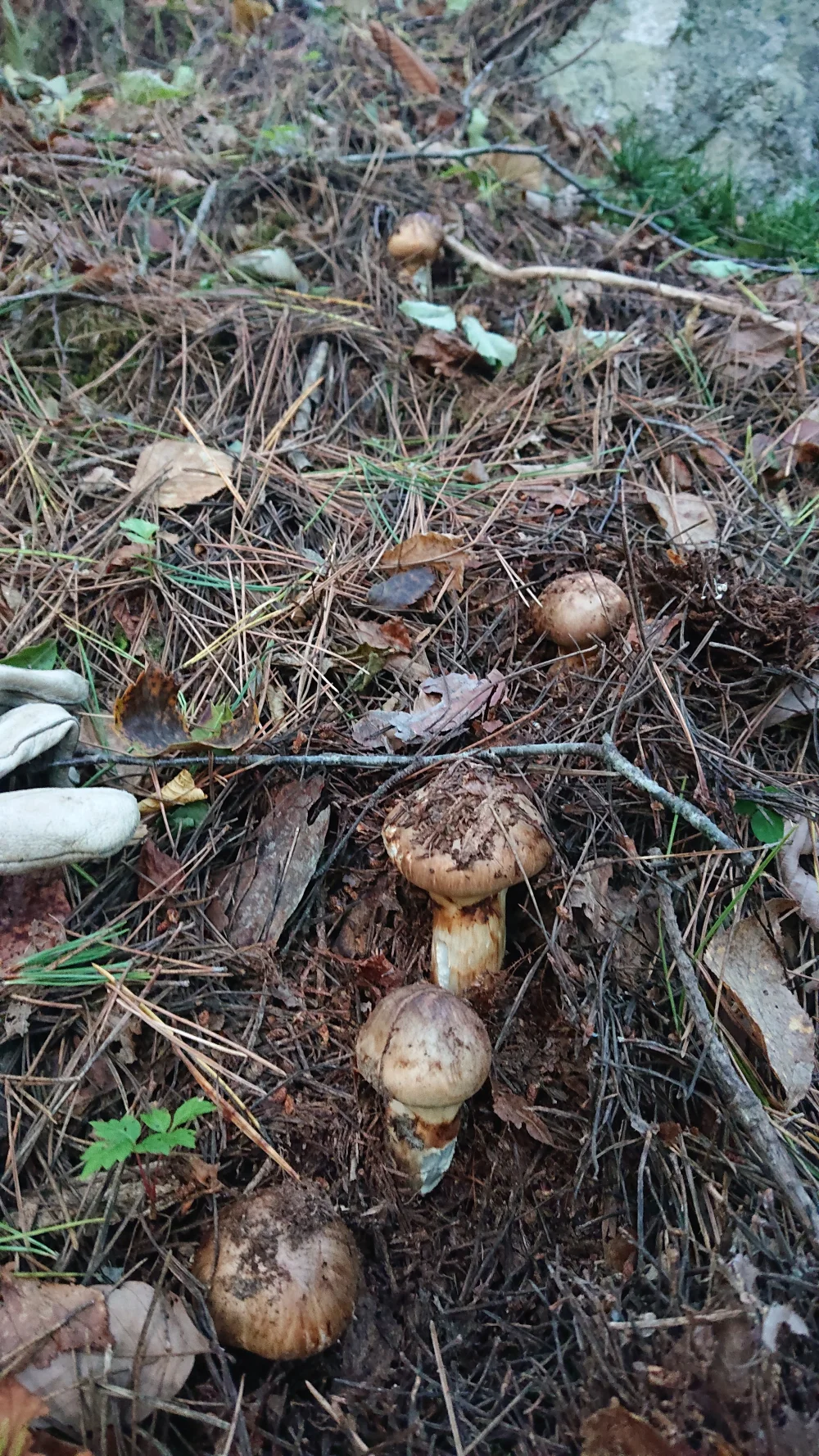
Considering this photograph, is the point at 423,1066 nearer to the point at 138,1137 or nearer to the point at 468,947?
the point at 468,947

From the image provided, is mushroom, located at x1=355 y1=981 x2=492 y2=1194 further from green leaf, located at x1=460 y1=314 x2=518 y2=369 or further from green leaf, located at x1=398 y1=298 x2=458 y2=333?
green leaf, located at x1=398 y1=298 x2=458 y2=333

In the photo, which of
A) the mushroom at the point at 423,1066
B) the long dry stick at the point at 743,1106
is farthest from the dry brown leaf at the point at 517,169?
the mushroom at the point at 423,1066

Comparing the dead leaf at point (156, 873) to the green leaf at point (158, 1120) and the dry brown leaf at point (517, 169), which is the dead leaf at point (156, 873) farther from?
the dry brown leaf at point (517, 169)

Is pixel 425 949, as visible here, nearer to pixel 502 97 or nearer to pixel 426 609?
pixel 426 609

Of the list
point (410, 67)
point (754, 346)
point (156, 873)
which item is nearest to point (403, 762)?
point (156, 873)

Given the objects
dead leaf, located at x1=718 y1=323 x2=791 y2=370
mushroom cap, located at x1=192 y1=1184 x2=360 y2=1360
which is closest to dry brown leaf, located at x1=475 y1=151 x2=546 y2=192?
dead leaf, located at x1=718 y1=323 x2=791 y2=370

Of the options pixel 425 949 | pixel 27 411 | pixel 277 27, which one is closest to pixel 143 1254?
pixel 425 949
